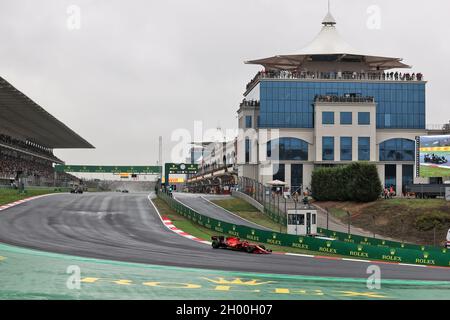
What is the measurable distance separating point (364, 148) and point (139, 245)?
55960 millimetres

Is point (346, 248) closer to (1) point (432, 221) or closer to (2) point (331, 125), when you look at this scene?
(1) point (432, 221)

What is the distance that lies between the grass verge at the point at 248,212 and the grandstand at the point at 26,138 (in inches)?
877

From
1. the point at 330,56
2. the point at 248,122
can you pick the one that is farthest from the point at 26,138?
the point at 330,56

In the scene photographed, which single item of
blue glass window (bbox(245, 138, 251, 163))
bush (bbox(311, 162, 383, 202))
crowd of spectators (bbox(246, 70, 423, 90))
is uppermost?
crowd of spectators (bbox(246, 70, 423, 90))

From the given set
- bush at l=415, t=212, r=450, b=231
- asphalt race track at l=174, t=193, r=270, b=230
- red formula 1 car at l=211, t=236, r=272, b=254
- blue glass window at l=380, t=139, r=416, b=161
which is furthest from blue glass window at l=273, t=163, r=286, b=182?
red formula 1 car at l=211, t=236, r=272, b=254

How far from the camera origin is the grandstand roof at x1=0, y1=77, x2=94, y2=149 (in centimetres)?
6897

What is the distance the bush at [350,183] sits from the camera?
6022 cm

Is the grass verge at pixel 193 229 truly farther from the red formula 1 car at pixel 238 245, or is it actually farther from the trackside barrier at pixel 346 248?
the red formula 1 car at pixel 238 245

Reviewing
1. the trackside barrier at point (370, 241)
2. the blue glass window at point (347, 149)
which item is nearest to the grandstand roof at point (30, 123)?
the trackside barrier at point (370, 241)

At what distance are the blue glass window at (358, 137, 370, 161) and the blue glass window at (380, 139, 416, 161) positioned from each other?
2647 millimetres

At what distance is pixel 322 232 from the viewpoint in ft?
143

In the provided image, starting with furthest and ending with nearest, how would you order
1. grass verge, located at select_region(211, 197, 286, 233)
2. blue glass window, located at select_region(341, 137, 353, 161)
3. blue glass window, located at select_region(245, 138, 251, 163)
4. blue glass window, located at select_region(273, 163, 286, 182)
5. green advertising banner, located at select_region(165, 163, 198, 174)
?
green advertising banner, located at select_region(165, 163, 198, 174), blue glass window, located at select_region(245, 138, 251, 163), blue glass window, located at select_region(273, 163, 286, 182), blue glass window, located at select_region(341, 137, 353, 161), grass verge, located at select_region(211, 197, 286, 233)

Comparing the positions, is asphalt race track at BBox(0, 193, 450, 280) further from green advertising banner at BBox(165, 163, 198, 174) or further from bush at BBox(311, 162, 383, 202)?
green advertising banner at BBox(165, 163, 198, 174)
